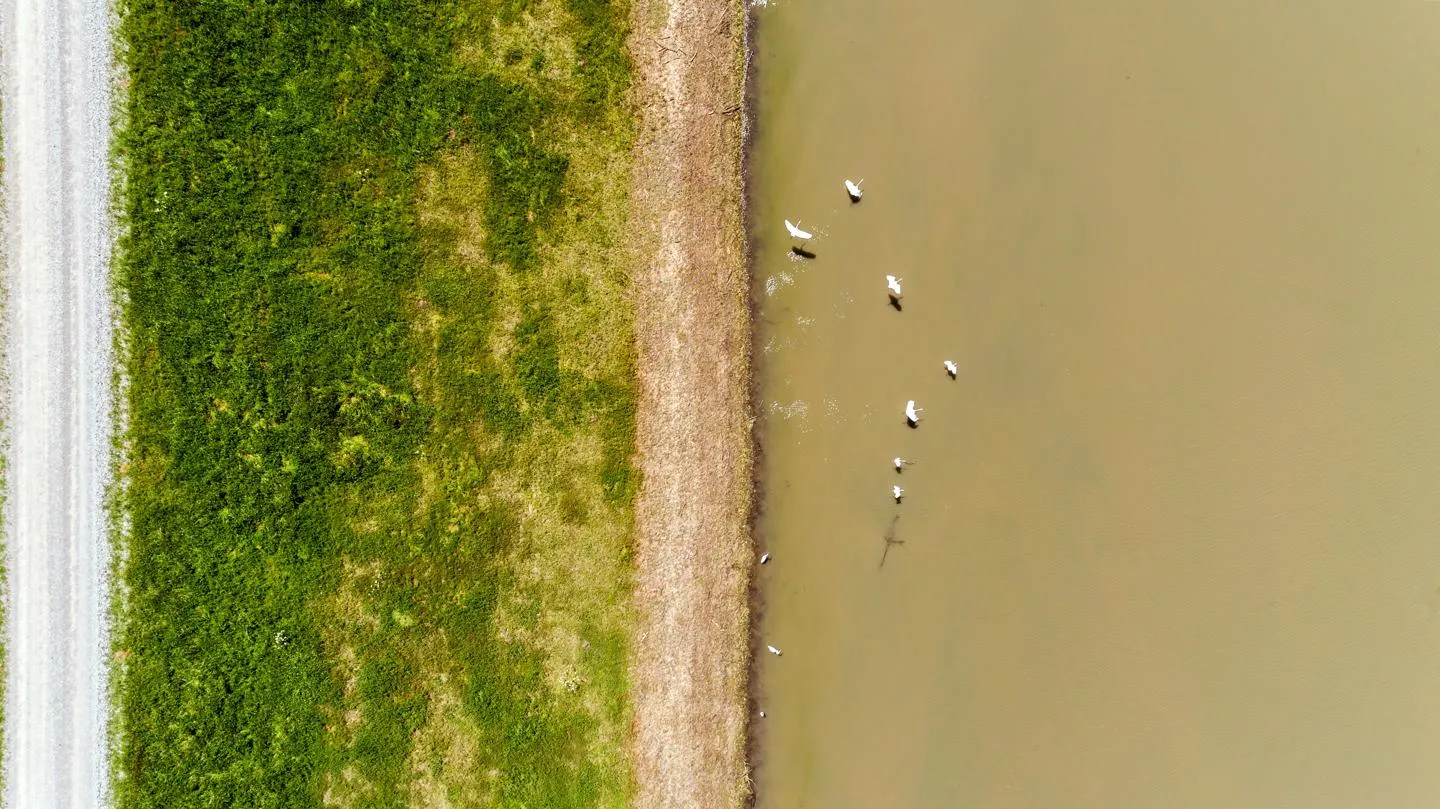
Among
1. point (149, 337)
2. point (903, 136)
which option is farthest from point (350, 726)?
point (903, 136)

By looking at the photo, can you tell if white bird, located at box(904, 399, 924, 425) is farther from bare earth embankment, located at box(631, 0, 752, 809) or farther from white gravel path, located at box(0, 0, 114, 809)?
white gravel path, located at box(0, 0, 114, 809)

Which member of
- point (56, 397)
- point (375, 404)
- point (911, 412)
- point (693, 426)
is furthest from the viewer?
point (693, 426)

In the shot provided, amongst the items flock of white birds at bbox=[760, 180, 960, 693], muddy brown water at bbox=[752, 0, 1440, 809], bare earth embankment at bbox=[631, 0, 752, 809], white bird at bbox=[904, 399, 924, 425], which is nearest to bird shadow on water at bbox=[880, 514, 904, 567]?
muddy brown water at bbox=[752, 0, 1440, 809]

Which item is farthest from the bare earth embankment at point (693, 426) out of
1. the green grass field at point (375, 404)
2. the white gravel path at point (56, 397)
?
the white gravel path at point (56, 397)

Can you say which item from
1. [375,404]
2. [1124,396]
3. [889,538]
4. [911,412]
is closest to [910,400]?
[911,412]

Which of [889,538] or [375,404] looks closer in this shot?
[375,404]

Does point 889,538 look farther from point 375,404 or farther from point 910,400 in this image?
point 375,404
